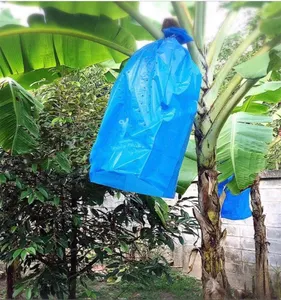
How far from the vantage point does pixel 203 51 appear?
7.09ft

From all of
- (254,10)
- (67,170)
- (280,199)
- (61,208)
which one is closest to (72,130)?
(67,170)

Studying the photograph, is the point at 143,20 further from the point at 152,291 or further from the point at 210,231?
the point at 152,291

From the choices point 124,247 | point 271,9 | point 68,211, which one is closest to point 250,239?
point 124,247

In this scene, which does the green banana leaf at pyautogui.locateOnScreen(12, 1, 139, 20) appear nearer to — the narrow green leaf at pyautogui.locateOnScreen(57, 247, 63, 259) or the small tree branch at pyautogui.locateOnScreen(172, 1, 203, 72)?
the small tree branch at pyautogui.locateOnScreen(172, 1, 203, 72)

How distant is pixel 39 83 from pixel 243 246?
2.71 m

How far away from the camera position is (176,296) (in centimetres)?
403

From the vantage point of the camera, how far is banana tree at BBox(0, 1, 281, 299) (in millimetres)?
1949

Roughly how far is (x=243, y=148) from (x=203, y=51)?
24.3 inches

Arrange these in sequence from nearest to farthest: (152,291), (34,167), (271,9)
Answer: (271,9), (34,167), (152,291)

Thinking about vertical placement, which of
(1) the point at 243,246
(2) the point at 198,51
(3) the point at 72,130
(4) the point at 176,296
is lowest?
(4) the point at 176,296

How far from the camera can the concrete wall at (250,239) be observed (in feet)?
12.5

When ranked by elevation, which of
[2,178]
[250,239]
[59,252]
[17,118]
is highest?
[17,118]

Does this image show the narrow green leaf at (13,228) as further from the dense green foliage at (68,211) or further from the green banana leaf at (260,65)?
the green banana leaf at (260,65)

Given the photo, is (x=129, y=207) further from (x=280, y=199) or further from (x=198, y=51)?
(x=280, y=199)
